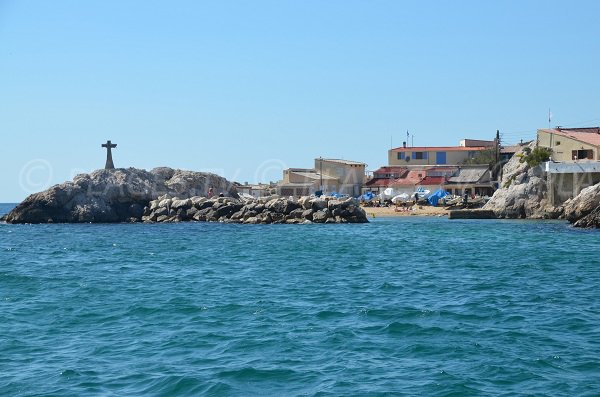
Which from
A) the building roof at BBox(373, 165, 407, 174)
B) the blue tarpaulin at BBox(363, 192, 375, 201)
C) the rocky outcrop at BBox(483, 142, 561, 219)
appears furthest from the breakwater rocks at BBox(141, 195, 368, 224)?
the building roof at BBox(373, 165, 407, 174)

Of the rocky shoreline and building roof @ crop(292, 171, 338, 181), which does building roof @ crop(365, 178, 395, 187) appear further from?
the rocky shoreline

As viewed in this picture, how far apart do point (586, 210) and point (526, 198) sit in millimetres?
11695

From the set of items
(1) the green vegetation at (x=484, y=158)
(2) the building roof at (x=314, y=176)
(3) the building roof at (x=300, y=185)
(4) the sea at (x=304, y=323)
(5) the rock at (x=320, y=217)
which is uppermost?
(1) the green vegetation at (x=484, y=158)

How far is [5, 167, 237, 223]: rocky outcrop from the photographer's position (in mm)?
68625

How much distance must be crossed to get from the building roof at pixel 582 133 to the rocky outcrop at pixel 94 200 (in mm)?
33604

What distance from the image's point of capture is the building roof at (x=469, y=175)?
281ft

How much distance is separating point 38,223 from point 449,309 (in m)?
55.0

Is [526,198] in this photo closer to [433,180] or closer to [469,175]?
[469,175]

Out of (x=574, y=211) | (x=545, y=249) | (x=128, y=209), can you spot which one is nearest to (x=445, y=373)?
(x=545, y=249)

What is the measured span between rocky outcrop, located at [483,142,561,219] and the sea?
25.2 m

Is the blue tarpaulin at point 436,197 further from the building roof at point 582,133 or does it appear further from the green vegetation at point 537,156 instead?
the green vegetation at point 537,156

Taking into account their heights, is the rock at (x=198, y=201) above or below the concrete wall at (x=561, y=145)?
below

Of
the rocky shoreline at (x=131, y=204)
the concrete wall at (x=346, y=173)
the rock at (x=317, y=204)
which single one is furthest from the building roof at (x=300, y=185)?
the rock at (x=317, y=204)

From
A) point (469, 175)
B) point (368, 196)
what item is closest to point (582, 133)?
point (469, 175)
